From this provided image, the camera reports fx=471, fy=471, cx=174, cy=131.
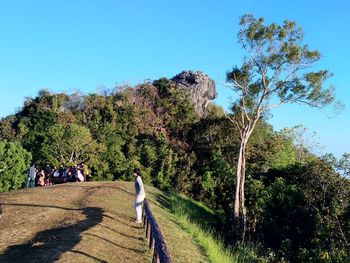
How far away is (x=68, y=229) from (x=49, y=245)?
6.64ft

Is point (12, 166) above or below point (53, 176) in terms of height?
below

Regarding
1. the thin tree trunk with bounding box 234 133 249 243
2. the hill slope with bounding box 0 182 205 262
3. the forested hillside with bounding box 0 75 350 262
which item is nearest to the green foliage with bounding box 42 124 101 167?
the forested hillside with bounding box 0 75 350 262

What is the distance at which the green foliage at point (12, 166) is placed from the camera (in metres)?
36.9

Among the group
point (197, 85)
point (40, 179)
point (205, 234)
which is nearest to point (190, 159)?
point (40, 179)

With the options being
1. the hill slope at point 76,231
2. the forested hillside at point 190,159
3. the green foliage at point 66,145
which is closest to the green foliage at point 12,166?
the forested hillside at point 190,159

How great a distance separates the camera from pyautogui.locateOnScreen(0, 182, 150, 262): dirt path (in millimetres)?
10875

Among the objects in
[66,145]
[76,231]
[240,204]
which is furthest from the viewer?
[66,145]

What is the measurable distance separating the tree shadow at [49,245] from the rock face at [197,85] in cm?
4228

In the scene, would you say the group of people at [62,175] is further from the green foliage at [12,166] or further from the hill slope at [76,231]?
the hill slope at [76,231]

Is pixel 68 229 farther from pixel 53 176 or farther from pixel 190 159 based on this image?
pixel 190 159

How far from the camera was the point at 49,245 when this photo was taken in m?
11.4

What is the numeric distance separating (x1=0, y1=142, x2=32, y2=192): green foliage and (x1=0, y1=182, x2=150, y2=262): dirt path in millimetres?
16618

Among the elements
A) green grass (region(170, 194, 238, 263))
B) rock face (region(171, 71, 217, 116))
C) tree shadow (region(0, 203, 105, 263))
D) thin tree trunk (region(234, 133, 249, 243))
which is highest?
rock face (region(171, 71, 217, 116))

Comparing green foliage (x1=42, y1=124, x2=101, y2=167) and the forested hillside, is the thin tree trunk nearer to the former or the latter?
the forested hillside
